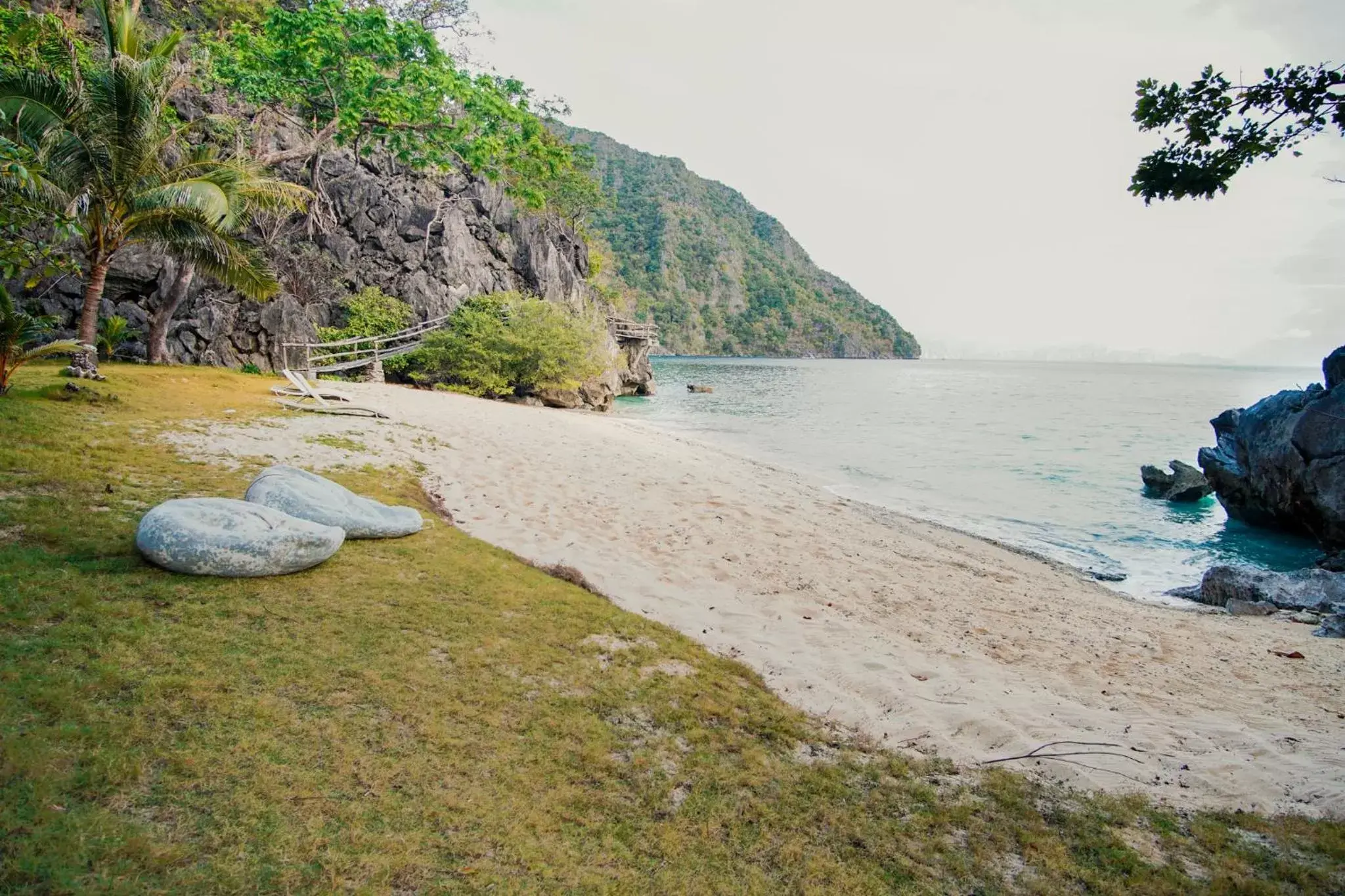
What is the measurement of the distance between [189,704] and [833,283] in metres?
185

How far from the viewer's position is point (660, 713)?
3.85 meters

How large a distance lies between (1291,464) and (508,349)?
80.9ft

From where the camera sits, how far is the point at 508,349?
26062mm

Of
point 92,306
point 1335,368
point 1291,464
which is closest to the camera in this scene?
point 92,306

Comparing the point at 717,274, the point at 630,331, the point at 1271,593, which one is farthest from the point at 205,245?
the point at 717,274

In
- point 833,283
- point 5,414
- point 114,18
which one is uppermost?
point 833,283

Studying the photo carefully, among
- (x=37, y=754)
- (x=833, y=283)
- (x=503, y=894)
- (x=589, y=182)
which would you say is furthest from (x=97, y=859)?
(x=833, y=283)

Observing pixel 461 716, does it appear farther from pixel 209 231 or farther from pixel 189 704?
pixel 209 231

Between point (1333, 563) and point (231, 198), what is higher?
point (231, 198)

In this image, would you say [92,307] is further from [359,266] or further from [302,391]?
[359,266]

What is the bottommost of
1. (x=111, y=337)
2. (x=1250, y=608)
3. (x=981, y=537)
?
(x=1250, y=608)

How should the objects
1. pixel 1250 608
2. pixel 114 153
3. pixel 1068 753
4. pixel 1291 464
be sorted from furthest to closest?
pixel 1291 464 < pixel 114 153 < pixel 1250 608 < pixel 1068 753

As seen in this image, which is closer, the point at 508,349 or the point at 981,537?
the point at 981,537

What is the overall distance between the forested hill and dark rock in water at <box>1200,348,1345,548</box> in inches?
3972
